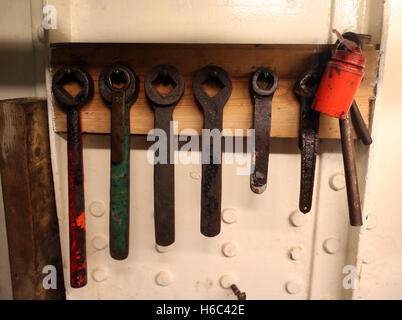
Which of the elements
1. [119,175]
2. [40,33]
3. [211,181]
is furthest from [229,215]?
[40,33]

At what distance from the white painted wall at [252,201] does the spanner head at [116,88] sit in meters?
0.11

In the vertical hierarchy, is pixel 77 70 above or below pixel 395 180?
above

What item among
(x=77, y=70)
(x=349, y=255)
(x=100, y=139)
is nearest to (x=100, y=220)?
(x=100, y=139)

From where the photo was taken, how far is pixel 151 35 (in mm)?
733

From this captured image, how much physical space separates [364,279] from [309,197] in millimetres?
359

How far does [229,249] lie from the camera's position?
81cm

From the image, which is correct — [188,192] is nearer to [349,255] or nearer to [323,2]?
[349,255]

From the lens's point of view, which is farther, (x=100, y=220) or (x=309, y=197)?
(x=100, y=220)

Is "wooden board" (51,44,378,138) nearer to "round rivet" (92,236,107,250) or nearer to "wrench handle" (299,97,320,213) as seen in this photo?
"wrench handle" (299,97,320,213)

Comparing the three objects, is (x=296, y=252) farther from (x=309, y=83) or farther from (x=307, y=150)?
(x=309, y=83)

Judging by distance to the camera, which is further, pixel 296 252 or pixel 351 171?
pixel 296 252

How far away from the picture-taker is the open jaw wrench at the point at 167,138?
65cm

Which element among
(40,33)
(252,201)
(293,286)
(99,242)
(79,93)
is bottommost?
(293,286)

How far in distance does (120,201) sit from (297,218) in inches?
16.4
